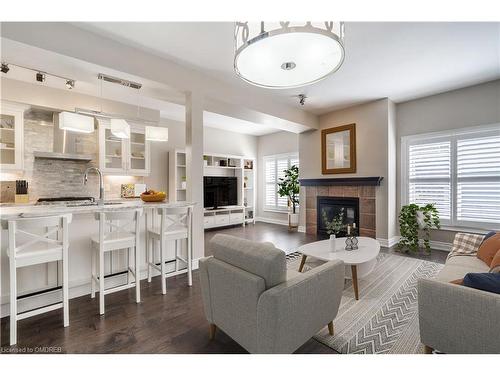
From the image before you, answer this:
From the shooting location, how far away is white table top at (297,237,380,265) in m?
2.54

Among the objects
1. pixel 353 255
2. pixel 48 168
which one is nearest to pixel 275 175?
pixel 353 255

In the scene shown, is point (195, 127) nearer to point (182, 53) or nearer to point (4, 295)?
point (182, 53)

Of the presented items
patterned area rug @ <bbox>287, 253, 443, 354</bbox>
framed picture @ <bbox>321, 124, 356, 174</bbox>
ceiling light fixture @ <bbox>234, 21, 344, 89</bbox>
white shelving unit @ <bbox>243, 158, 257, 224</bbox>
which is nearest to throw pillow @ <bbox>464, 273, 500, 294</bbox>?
patterned area rug @ <bbox>287, 253, 443, 354</bbox>

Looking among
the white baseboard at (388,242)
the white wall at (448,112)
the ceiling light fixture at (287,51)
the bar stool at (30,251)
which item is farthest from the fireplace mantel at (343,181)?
the bar stool at (30,251)

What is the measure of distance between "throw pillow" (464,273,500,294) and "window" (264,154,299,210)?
18.2 ft

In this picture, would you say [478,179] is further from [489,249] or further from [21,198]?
[21,198]

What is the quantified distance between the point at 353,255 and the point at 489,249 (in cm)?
122

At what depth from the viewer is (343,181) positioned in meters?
5.06

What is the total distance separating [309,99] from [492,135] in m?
2.94

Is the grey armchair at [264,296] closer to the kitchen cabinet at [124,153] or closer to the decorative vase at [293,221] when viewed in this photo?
the kitchen cabinet at [124,153]

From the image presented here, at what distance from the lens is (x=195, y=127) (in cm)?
336

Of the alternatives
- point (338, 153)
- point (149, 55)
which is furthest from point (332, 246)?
point (149, 55)

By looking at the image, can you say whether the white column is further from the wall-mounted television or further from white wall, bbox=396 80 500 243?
white wall, bbox=396 80 500 243

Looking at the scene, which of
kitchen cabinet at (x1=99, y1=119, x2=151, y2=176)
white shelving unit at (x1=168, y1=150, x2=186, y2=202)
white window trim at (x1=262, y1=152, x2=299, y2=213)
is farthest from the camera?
white window trim at (x1=262, y1=152, x2=299, y2=213)
